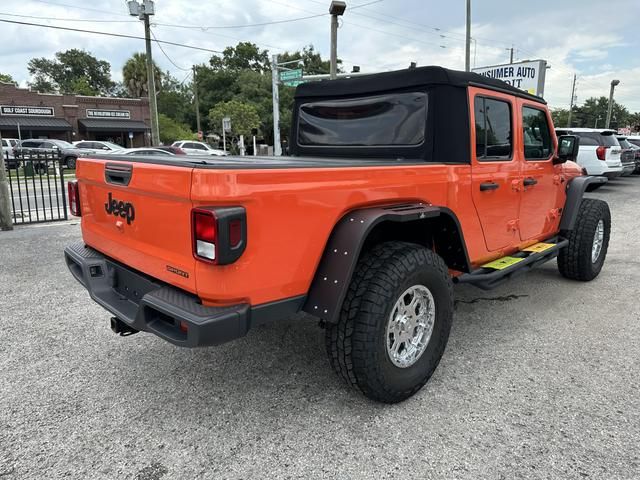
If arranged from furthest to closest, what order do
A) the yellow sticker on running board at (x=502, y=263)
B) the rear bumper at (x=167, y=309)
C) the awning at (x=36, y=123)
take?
1. the awning at (x=36, y=123)
2. the yellow sticker on running board at (x=502, y=263)
3. the rear bumper at (x=167, y=309)

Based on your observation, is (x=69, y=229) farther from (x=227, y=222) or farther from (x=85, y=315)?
(x=227, y=222)

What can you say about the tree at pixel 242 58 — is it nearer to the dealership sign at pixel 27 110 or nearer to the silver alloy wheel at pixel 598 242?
the dealership sign at pixel 27 110

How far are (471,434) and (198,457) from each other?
141cm

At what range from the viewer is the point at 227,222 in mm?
1934

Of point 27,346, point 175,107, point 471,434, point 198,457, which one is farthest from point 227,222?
point 175,107

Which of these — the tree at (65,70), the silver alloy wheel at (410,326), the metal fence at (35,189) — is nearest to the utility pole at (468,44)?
the metal fence at (35,189)

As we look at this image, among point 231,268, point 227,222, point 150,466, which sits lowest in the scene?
point 150,466

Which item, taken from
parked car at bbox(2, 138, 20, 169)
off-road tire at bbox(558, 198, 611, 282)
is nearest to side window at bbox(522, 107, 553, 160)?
off-road tire at bbox(558, 198, 611, 282)

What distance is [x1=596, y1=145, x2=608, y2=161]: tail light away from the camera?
42.7ft

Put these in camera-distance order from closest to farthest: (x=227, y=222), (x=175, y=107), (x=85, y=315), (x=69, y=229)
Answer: (x=227, y=222)
(x=85, y=315)
(x=69, y=229)
(x=175, y=107)

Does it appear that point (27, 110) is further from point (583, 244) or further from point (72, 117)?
point (583, 244)

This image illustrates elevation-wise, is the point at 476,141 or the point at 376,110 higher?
the point at 376,110

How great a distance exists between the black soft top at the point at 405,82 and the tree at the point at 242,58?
62.8 meters

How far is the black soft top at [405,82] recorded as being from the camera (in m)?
3.21
